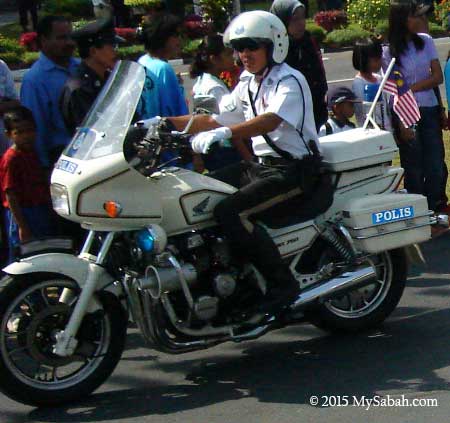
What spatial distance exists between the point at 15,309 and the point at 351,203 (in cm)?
196

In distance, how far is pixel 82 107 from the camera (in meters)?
5.97

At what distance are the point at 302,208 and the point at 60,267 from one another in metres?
1.41

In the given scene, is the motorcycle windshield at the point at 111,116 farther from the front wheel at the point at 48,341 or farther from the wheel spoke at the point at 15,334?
the wheel spoke at the point at 15,334

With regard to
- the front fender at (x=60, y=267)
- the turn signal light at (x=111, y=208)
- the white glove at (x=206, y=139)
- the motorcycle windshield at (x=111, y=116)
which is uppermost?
the motorcycle windshield at (x=111, y=116)

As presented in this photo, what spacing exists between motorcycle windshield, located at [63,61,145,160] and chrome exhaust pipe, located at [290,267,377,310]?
4.34ft

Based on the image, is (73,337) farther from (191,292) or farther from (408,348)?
(408,348)

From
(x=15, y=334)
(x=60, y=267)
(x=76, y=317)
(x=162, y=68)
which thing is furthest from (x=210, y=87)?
(x=15, y=334)

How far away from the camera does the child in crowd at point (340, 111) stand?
7355 mm

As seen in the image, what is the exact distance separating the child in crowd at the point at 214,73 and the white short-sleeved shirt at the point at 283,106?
1.38 metres

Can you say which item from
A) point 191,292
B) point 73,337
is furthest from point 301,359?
point 73,337

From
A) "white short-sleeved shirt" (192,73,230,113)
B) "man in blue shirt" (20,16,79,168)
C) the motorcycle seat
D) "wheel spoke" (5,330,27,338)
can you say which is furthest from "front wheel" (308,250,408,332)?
"man in blue shirt" (20,16,79,168)

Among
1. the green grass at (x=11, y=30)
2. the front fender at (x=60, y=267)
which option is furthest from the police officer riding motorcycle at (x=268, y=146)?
the green grass at (x=11, y=30)

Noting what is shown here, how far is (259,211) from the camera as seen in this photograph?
5328mm

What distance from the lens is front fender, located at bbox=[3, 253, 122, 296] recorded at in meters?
4.80
